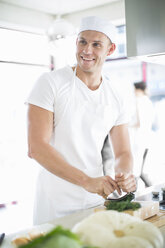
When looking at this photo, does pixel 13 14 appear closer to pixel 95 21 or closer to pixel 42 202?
pixel 95 21

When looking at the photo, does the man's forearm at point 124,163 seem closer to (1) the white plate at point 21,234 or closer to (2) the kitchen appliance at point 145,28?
(2) the kitchen appliance at point 145,28

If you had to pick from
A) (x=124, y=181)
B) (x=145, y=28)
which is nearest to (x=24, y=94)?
(x=145, y=28)

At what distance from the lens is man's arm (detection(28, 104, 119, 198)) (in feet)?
6.29

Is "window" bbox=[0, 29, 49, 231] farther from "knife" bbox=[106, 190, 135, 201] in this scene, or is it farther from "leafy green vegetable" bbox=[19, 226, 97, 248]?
"leafy green vegetable" bbox=[19, 226, 97, 248]

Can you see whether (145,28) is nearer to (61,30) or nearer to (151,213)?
(151,213)

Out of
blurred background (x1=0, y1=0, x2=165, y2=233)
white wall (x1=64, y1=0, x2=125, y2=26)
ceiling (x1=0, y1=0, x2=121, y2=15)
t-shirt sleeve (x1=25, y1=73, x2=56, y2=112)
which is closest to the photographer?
t-shirt sleeve (x1=25, y1=73, x2=56, y2=112)

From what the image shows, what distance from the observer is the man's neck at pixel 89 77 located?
89.7 inches

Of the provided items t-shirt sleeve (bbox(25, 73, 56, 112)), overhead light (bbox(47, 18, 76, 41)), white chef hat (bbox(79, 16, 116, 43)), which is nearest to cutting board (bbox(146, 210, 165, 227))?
t-shirt sleeve (bbox(25, 73, 56, 112))

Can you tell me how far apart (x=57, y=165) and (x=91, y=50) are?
0.70 meters

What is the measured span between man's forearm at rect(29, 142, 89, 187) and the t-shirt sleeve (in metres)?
0.22

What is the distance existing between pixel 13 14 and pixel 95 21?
4.03m

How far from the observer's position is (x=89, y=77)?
2.29m

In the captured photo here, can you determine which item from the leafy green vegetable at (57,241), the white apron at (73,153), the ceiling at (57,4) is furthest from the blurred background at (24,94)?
the leafy green vegetable at (57,241)

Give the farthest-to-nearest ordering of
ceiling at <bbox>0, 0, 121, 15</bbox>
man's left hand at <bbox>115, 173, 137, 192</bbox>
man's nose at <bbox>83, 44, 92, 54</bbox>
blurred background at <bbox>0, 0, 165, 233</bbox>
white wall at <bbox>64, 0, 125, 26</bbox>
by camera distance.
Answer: white wall at <bbox>64, 0, 125, 26</bbox> < ceiling at <bbox>0, 0, 121, 15</bbox> < blurred background at <bbox>0, 0, 165, 233</bbox> < man's nose at <bbox>83, 44, 92, 54</bbox> < man's left hand at <bbox>115, 173, 137, 192</bbox>
